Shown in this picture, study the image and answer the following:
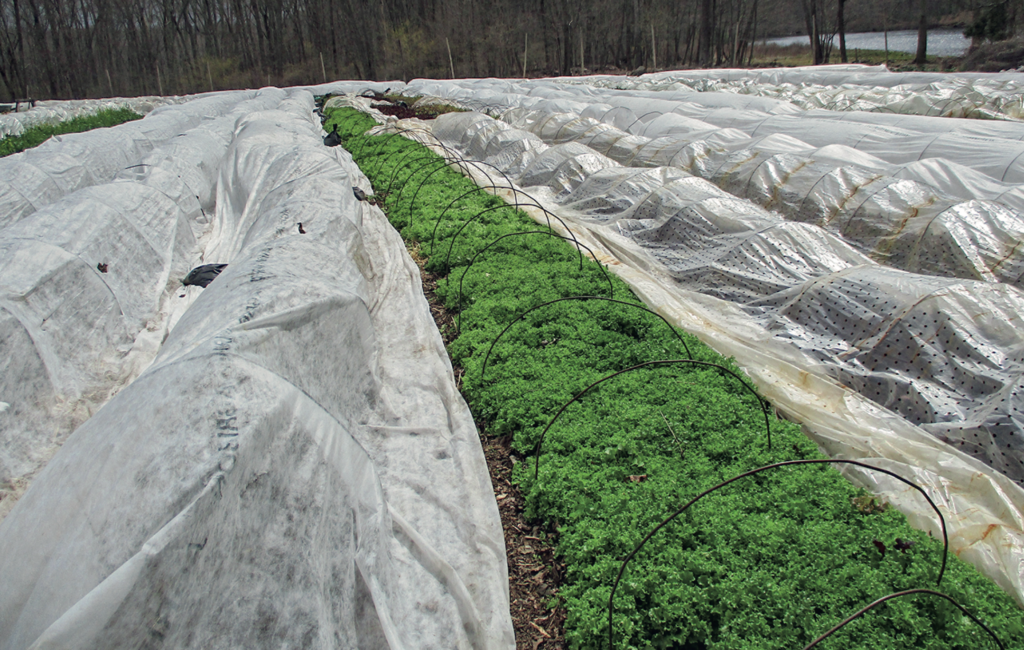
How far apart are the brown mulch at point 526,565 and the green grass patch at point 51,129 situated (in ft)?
68.9

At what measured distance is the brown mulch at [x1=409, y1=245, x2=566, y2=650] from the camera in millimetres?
3887

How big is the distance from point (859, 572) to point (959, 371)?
2621 mm

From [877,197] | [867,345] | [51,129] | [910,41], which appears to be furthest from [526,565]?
[910,41]

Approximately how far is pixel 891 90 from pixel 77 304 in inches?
896

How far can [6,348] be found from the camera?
518 cm

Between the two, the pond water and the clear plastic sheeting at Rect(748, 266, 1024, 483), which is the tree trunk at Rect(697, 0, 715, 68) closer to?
the pond water

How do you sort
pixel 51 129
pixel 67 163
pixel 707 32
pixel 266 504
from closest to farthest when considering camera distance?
Answer: pixel 266 504
pixel 67 163
pixel 51 129
pixel 707 32

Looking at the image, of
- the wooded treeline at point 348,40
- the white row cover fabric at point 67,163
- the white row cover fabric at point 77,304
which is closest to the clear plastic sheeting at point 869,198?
the white row cover fabric at point 77,304

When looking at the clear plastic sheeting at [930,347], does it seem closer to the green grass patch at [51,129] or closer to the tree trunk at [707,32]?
the green grass patch at [51,129]

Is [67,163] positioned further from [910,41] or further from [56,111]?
[910,41]

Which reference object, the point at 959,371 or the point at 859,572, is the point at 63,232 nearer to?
the point at 859,572

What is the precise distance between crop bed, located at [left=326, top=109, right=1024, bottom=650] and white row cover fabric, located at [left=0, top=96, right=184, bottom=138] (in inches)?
1025

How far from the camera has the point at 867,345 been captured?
5.85m

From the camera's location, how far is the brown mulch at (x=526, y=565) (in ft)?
12.8
